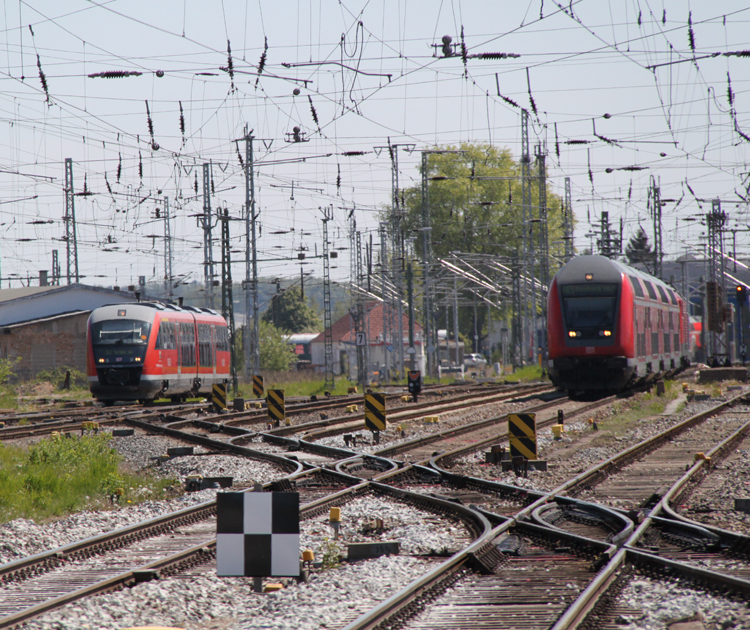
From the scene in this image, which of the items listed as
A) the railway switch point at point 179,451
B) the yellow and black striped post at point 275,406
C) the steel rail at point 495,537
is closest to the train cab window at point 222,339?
the yellow and black striped post at point 275,406

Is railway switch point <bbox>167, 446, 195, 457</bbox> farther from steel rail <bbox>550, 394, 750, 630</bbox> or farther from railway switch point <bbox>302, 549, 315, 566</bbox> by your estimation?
steel rail <bbox>550, 394, 750, 630</bbox>

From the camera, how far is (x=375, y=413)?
57.3 feet

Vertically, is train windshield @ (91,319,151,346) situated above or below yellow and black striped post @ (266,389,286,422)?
above

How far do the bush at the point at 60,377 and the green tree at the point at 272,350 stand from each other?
2838 cm

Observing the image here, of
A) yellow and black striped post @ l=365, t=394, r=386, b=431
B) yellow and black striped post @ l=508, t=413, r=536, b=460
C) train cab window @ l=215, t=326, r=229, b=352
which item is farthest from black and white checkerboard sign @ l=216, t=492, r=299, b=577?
train cab window @ l=215, t=326, r=229, b=352

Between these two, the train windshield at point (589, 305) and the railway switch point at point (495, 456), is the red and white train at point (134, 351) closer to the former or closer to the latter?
the train windshield at point (589, 305)

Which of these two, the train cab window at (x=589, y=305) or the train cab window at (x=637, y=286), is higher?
the train cab window at (x=637, y=286)

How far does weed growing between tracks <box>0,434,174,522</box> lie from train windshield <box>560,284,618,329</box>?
1529 centimetres

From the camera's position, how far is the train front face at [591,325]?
25.7m

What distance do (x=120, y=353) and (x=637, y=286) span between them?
1570 centimetres

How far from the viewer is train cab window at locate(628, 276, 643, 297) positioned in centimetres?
2687

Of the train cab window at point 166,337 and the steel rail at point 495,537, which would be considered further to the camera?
the train cab window at point 166,337

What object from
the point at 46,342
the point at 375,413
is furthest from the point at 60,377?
the point at 375,413

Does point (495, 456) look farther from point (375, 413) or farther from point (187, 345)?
point (187, 345)
